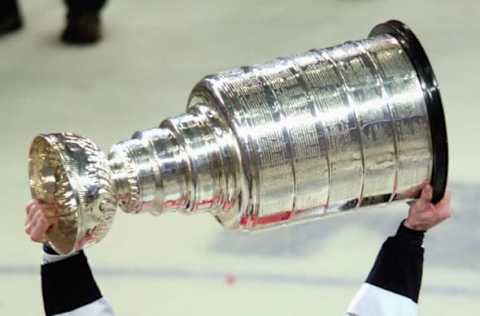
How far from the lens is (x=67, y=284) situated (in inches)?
50.2

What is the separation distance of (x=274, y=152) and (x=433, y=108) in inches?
7.5

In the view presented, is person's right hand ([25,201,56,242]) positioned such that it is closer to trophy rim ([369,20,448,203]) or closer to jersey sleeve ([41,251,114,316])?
jersey sleeve ([41,251,114,316])

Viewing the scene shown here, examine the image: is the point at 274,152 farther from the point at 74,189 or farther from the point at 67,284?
the point at 67,284

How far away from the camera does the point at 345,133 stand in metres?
1.16

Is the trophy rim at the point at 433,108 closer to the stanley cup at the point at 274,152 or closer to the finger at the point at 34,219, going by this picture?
the stanley cup at the point at 274,152

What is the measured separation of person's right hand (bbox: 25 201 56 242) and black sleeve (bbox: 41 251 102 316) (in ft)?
0.38

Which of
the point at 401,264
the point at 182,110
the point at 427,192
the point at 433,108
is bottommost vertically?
the point at 182,110

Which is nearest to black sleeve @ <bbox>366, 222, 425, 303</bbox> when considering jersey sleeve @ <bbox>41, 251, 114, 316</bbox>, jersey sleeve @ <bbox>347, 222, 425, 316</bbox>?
jersey sleeve @ <bbox>347, 222, 425, 316</bbox>

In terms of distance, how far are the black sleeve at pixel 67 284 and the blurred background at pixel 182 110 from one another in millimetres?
987

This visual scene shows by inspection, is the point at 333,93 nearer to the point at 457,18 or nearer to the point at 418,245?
the point at 418,245

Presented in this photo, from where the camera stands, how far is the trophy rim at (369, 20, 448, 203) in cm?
117

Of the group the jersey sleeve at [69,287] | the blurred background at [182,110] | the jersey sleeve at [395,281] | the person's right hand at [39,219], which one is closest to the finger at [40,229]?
the person's right hand at [39,219]

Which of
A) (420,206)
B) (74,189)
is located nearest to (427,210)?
(420,206)

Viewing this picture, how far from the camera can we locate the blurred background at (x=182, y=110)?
2.32m
